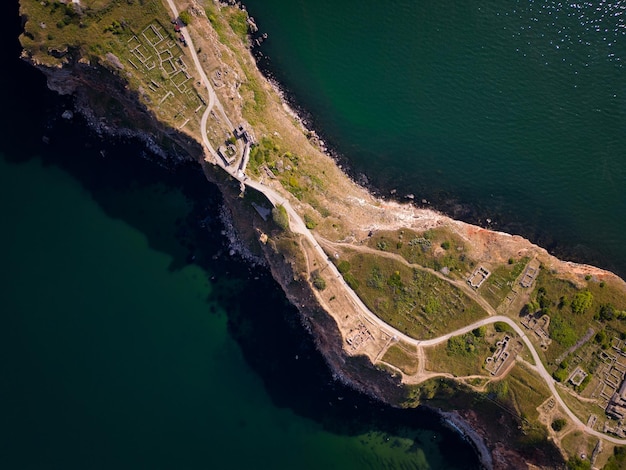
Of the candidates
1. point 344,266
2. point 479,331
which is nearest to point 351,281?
point 344,266

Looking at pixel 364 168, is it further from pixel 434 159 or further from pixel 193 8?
pixel 193 8

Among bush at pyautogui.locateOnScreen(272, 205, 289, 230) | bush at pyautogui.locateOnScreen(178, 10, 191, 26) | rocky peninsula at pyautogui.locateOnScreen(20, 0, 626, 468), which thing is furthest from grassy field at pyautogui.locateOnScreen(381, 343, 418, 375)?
bush at pyautogui.locateOnScreen(178, 10, 191, 26)

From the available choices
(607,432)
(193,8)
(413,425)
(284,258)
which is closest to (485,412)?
(413,425)

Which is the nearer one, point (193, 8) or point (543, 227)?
point (193, 8)

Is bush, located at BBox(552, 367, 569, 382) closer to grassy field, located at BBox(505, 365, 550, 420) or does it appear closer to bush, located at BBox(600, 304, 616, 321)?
grassy field, located at BBox(505, 365, 550, 420)

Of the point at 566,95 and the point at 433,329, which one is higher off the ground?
the point at 566,95

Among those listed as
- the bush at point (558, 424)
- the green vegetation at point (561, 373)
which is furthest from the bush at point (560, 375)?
the bush at point (558, 424)
